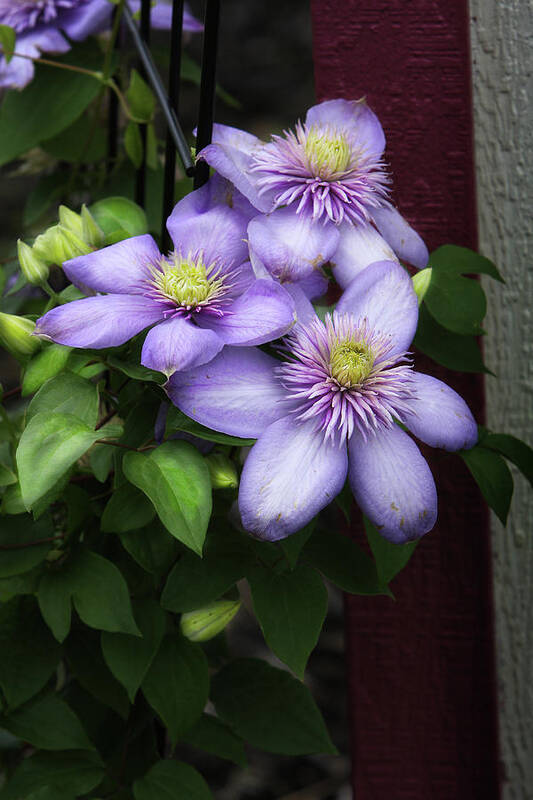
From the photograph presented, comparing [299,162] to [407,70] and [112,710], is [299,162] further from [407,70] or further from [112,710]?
[112,710]

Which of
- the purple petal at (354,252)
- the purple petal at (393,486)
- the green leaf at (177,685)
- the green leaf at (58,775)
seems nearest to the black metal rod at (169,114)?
the purple petal at (354,252)

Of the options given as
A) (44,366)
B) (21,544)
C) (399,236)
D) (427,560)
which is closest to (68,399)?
(44,366)

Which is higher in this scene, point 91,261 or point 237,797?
point 91,261

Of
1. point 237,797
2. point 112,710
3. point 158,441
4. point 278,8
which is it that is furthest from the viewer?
point 278,8

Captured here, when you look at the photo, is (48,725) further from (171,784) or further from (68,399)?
(68,399)

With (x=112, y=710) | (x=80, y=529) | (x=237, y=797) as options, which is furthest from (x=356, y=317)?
(x=237, y=797)

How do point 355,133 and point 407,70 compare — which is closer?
point 355,133
